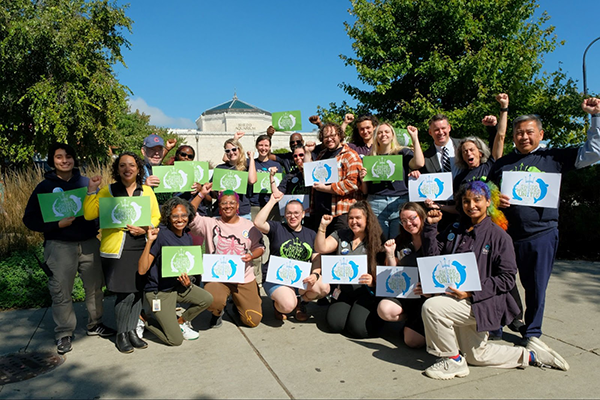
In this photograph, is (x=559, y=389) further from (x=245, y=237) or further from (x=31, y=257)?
(x=31, y=257)

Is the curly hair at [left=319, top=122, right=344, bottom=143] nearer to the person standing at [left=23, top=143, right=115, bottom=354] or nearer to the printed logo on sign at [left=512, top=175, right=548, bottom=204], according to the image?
the printed logo on sign at [left=512, top=175, right=548, bottom=204]

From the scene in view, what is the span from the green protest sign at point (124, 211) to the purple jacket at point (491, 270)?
2793 millimetres

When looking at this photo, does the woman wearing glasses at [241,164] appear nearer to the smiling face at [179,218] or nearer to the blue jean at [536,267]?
the smiling face at [179,218]

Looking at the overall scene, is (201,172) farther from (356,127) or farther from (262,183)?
(356,127)

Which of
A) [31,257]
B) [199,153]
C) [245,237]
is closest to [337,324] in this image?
[245,237]

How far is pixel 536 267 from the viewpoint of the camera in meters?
3.79

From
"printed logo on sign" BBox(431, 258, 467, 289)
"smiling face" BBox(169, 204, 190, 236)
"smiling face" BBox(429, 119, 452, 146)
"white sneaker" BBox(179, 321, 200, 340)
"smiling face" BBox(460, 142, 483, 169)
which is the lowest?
"white sneaker" BBox(179, 321, 200, 340)

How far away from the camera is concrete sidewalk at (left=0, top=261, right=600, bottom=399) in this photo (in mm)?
3230

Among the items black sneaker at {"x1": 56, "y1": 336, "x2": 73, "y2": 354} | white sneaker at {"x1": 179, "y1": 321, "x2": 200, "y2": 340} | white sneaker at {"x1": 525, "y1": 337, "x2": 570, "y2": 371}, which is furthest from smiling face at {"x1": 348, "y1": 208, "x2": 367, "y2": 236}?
black sneaker at {"x1": 56, "y1": 336, "x2": 73, "y2": 354}

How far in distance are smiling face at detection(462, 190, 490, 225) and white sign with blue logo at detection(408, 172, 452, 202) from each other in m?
0.87

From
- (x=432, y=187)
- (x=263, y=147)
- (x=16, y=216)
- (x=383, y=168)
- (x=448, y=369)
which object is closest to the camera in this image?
(x=448, y=369)

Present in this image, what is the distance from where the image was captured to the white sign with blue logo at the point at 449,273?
3.37 m

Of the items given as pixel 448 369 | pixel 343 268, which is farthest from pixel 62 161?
pixel 448 369

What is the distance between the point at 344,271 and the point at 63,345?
8.98 feet
